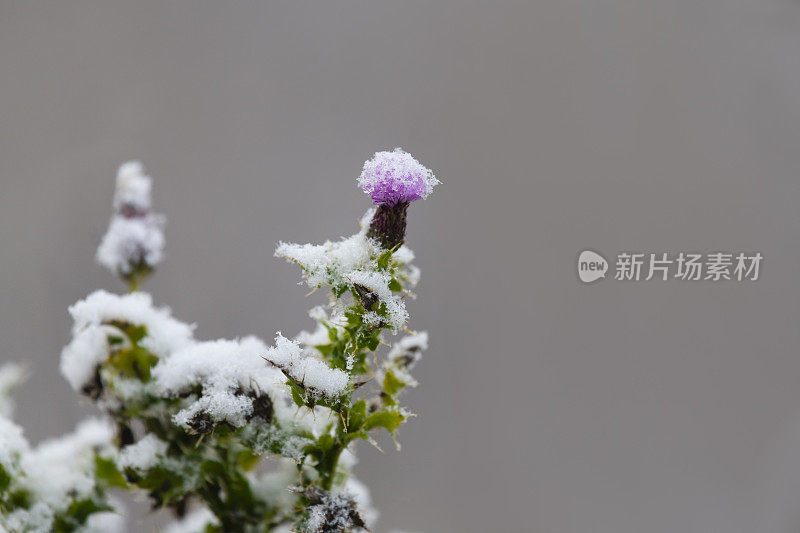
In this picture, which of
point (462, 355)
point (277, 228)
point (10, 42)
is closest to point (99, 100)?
point (10, 42)

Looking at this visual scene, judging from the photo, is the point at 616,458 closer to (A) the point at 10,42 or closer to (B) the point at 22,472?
(B) the point at 22,472

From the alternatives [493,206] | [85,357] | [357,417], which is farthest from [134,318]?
[493,206]

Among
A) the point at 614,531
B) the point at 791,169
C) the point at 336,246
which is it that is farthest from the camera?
the point at 614,531

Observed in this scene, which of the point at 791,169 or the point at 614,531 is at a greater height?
the point at 791,169

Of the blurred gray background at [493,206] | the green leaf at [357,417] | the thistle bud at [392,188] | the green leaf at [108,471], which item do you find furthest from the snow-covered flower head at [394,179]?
the blurred gray background at [493,206]

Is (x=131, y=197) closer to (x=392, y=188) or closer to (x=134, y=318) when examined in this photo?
(x=134, y=318)
